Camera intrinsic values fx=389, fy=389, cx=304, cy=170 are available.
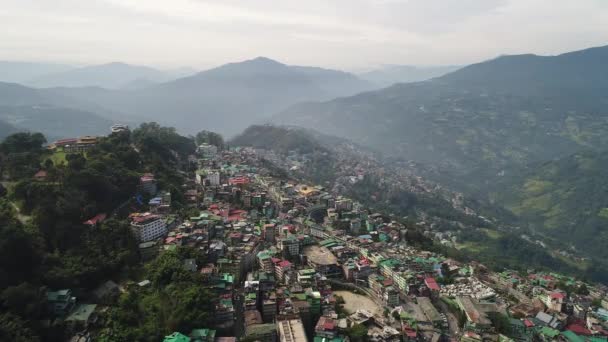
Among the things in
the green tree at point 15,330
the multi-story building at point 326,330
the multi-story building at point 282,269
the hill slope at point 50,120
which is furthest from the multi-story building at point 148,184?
the hill slope at point 50,120

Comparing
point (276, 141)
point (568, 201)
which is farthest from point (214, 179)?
point (568, 201)

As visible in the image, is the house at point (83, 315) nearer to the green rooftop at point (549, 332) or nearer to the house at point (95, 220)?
the house at point (95, 220)

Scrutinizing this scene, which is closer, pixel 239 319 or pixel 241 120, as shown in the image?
pixel 239 319

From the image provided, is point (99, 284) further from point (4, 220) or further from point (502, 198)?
point (502, 198)

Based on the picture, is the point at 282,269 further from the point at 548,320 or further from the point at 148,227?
the point at 548,320

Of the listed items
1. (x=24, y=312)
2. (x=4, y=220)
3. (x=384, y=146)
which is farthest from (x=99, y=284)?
(x=384, y=146)
